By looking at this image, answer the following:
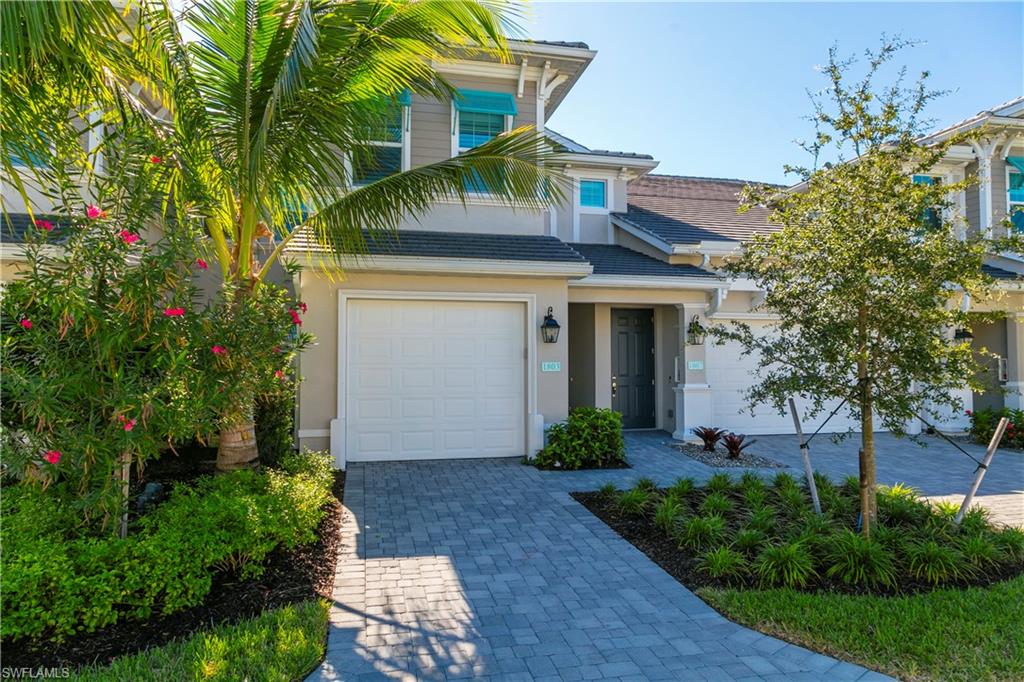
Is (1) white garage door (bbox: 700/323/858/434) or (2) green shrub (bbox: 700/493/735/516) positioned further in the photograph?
(1) white garage door (bbox: 700/323/858/434)

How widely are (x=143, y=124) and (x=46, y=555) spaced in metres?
3.29

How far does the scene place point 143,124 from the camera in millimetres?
4688

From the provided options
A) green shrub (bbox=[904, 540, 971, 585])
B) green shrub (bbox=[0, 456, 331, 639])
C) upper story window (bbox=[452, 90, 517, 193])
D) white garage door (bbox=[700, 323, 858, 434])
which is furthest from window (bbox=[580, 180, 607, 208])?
green shrub (bbox=[0, 456, 331, 639])

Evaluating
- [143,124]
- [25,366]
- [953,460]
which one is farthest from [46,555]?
[953,460]

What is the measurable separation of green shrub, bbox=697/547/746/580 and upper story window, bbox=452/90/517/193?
7879 mm

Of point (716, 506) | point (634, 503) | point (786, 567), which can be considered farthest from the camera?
point (634, 503)

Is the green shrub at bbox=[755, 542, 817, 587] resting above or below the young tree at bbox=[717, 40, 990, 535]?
below

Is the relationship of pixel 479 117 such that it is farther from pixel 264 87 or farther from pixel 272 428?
pixel 272 428

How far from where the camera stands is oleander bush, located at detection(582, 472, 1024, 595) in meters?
4.65

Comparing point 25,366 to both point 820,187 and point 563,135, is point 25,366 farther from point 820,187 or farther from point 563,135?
point 563,135

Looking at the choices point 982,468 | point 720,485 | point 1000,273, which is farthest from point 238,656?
point 1000,273

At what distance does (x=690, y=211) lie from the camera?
14547mm

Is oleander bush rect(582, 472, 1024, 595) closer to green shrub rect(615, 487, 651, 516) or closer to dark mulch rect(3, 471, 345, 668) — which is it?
green shrub rect(615, 487, 651, 516)

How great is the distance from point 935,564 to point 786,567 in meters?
1.24
